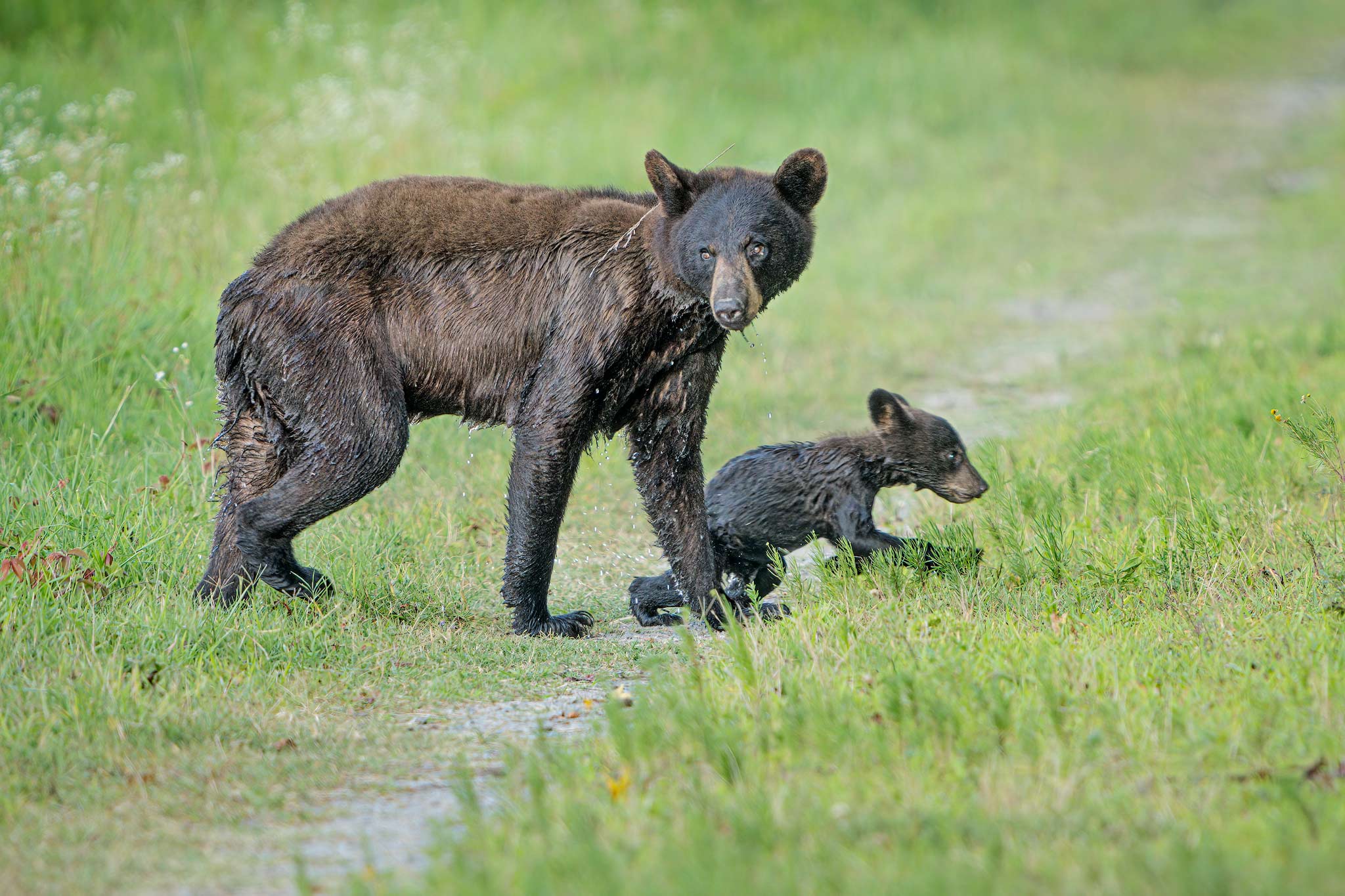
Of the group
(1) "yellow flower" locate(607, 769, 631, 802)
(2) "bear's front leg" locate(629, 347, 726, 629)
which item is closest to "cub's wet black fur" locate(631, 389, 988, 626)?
(2) "bear's front leg" locate(629, 347, 726, 629)

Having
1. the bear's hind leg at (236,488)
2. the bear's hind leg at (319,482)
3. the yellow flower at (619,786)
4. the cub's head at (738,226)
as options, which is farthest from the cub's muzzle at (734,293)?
the yellow flower at (619,786)

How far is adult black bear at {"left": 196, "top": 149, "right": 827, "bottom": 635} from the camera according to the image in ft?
17.5

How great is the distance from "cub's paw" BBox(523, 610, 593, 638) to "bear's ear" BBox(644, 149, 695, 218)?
1.63m

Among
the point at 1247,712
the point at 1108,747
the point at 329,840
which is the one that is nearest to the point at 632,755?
the point at 329,840

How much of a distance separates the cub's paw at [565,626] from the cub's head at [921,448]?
4.89ft

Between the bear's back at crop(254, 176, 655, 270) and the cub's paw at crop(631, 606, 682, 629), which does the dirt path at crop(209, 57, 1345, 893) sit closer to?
the cub's paw at crop(631, 606, 682, 629)

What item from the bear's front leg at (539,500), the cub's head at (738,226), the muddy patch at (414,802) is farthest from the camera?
the bear's front leg at (539,500)

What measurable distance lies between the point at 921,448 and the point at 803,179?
4.34ft

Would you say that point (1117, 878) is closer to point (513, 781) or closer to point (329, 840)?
point (513, 781)

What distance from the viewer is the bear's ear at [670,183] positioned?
535 cm

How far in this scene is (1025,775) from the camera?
3557 millimetres

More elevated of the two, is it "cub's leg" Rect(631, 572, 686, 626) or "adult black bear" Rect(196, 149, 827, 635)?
"adult black bear" Rect(196, 149, 827, 635)

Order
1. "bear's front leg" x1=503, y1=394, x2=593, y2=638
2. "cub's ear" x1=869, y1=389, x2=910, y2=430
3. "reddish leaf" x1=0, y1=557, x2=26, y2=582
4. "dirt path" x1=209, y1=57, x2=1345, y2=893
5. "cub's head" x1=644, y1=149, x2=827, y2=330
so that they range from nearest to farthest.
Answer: "dirt path" x1=209, y1=57, x2=1345, y2=893
"reddish leaf" x1=0, y1=557, x2=26, y2=582
"cub's head" x1=644, y1=149, x2=827, y2=330
"bear's front leg" x1=503, y1=394, x2=593, y2=638
"cub's ear" x1=869, y1=389, x2=910, y2=430

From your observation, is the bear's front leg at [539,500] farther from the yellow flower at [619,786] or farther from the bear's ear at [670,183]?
the yellow flower at [619,786]
